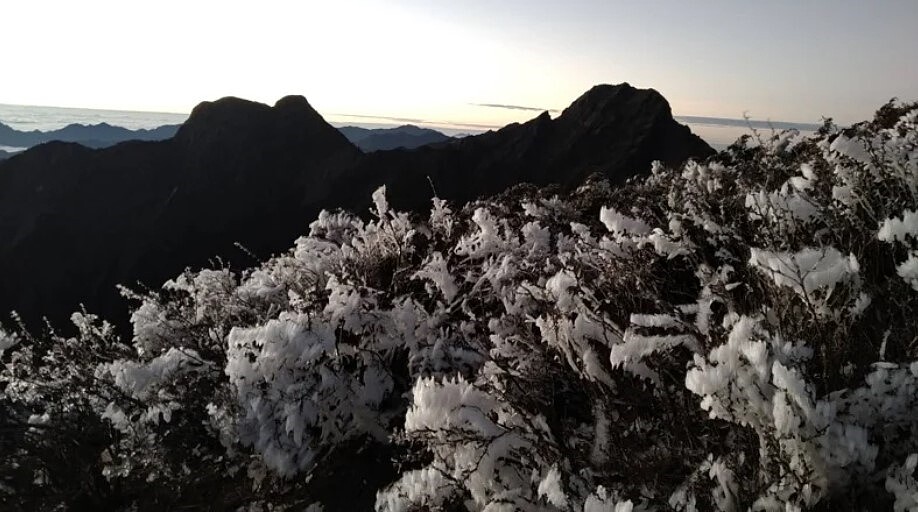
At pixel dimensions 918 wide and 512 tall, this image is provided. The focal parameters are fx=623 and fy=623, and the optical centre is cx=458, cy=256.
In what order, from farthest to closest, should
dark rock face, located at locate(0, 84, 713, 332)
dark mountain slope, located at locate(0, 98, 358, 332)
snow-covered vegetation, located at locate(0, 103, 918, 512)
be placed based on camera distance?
dark mountain slope, located at locate(0, 98, 358, 332)
dark rock face, located at locate(0, 84, 713, 332)
snow-covered vegetation, located at locate(0, 103, 918, 512)

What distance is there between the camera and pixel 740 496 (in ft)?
6.31

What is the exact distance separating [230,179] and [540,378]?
83.3m

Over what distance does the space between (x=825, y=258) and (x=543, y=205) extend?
15.9 ft

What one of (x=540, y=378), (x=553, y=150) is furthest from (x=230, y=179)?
(x=540, y=378)

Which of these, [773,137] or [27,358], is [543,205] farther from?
[27,358]

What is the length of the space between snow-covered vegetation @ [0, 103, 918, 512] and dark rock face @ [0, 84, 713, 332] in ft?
160

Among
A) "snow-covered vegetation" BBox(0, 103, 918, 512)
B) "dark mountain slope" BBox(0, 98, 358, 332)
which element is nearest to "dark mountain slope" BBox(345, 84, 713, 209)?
"dark mountain slope" BBox(0, 98, 358, 332)

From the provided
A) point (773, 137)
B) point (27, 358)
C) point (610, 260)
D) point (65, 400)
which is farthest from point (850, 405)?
point (773, 137)

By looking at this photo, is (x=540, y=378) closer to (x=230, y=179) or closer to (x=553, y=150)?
(x=553, y=150)

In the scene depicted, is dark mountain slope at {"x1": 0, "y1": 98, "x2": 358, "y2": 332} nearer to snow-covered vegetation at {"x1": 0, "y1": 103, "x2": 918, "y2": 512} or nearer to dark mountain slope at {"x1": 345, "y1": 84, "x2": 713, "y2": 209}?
dark mountain slope at {"x1": 345, "y1": 84, "x2": 713, "y2": 209}

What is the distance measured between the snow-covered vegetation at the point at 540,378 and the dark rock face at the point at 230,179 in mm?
48773

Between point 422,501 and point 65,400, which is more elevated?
point 422,501

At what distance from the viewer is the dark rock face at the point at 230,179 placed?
209ft

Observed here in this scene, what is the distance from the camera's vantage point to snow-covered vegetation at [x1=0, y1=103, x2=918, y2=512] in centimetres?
194
